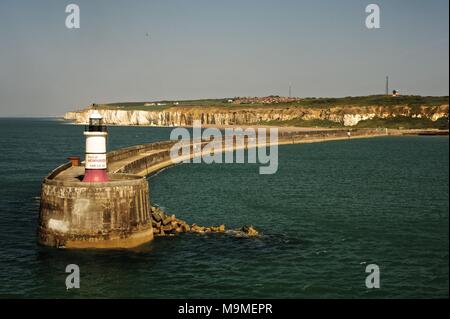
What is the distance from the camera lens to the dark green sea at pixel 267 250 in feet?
62.0

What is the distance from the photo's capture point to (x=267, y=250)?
2373 centimetres

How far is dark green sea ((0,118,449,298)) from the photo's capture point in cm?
1891

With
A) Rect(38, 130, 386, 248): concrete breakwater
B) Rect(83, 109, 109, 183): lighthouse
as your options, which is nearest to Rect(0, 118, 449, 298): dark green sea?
Rect(38, 130, 386, 248): concrete breakwater

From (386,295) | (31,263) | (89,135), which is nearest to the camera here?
(386,295)

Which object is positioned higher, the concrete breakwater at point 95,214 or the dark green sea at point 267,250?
the concrete breakwater at point 95,214

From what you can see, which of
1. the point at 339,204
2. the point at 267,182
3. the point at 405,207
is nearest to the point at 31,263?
the point at 339,204

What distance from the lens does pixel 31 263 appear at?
71.9ft

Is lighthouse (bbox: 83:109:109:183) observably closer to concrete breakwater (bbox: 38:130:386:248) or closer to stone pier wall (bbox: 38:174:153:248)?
concrete breakwater (bbox: 38:130:386:248)

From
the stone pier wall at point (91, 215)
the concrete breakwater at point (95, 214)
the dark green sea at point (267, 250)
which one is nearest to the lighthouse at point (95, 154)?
the concrete breakwater at point (95, 214)

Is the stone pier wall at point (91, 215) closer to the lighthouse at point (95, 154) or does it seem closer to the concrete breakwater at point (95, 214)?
the concrete breakwater at point (95, 214)

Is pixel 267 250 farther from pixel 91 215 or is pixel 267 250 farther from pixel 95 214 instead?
pixel 91 215
